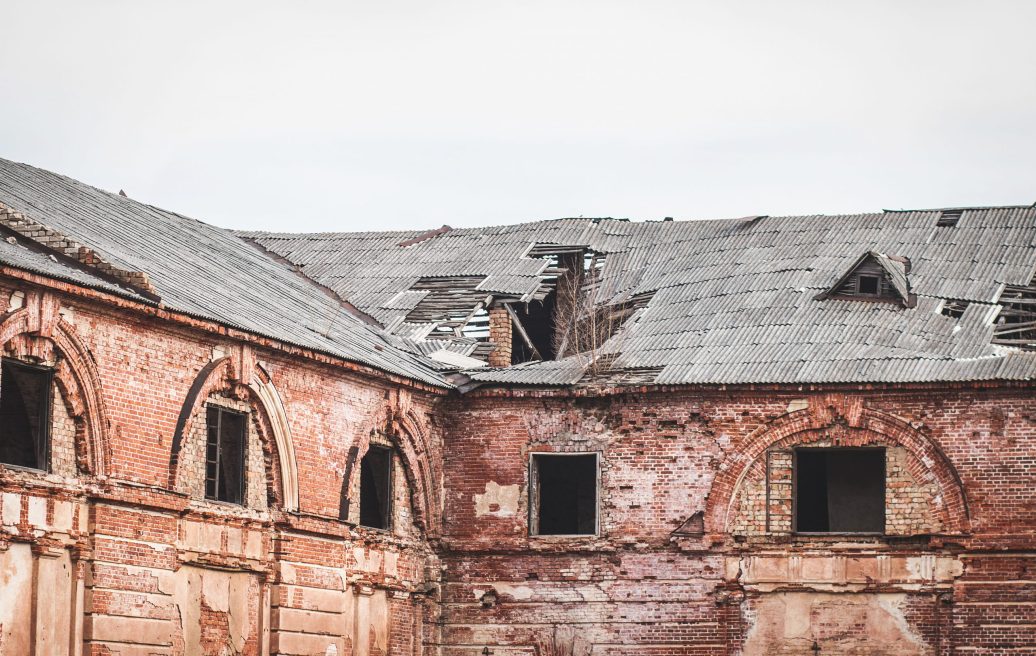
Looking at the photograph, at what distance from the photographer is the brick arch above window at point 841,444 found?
2483 cm

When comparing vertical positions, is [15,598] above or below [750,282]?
below

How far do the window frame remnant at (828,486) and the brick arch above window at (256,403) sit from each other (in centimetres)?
674

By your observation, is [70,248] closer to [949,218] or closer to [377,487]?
[377,487]

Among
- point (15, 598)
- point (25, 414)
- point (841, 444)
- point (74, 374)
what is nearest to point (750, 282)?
point (841, 444)

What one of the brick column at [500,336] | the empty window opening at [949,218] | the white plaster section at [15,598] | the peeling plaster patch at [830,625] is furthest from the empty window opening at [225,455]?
the empty window opening at [949,218]

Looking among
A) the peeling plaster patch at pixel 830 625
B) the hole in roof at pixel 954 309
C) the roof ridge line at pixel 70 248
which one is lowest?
the peeling plaster patch at pixel 830 625

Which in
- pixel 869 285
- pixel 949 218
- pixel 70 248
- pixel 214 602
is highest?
pixel 949 218

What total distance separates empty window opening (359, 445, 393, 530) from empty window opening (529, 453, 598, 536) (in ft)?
6.94

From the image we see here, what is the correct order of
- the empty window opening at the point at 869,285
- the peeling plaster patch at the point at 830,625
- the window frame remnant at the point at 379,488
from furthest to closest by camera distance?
the empty window opening at the point at 869,285, the window frame remnant at the point at 379,488, the peeling plaster patch at the point at 830,625

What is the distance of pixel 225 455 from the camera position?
2320 cm

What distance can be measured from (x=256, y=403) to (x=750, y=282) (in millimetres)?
8320

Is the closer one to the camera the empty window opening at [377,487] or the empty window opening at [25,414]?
the empty window opening at [25,414]

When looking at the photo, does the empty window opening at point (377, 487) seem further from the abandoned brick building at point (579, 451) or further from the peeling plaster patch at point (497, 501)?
the peeling plaster patch at point (497, 501)

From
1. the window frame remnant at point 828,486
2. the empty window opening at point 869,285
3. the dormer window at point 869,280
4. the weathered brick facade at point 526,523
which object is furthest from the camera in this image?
the empty window opening at point 869,285
